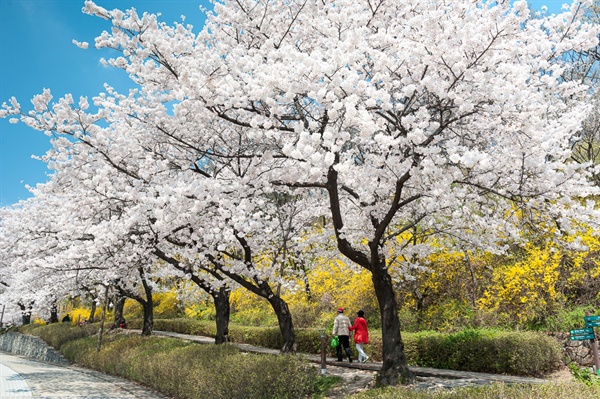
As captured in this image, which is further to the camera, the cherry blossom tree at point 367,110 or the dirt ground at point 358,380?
the dirt ground at point 358,380

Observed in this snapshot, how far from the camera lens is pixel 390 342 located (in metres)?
8.62

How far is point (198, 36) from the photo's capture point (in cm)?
900

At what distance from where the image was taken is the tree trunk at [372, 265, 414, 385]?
332 inches

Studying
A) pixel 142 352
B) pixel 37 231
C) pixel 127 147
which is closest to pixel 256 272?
pixel 127 147

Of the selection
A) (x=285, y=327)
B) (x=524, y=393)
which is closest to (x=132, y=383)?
(x=285, y=327)

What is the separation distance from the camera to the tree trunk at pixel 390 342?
8.43 meters

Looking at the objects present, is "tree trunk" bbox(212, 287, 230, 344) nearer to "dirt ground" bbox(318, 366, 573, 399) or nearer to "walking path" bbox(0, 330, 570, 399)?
"walking path" bbox(0, 330, 570, 399)

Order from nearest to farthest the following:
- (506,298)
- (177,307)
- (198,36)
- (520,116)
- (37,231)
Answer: (520,116) < (198,36) < (506,298) < (37,231) < (177,307)

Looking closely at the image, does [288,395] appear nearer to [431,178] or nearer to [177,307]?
[431,178]

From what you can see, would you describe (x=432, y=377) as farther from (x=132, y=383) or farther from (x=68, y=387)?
(x=68, y=387)

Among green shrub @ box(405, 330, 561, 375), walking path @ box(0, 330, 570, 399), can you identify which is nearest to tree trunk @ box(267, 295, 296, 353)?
walking path @ box(0, 330, 570, 399)

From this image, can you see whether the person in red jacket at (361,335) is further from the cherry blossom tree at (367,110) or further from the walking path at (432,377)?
the cherry blossom tree at (367,110)

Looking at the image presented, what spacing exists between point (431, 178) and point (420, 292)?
848 cm

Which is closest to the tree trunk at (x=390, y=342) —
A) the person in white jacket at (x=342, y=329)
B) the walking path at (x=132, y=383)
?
the walking path at (x=132, y=383)
